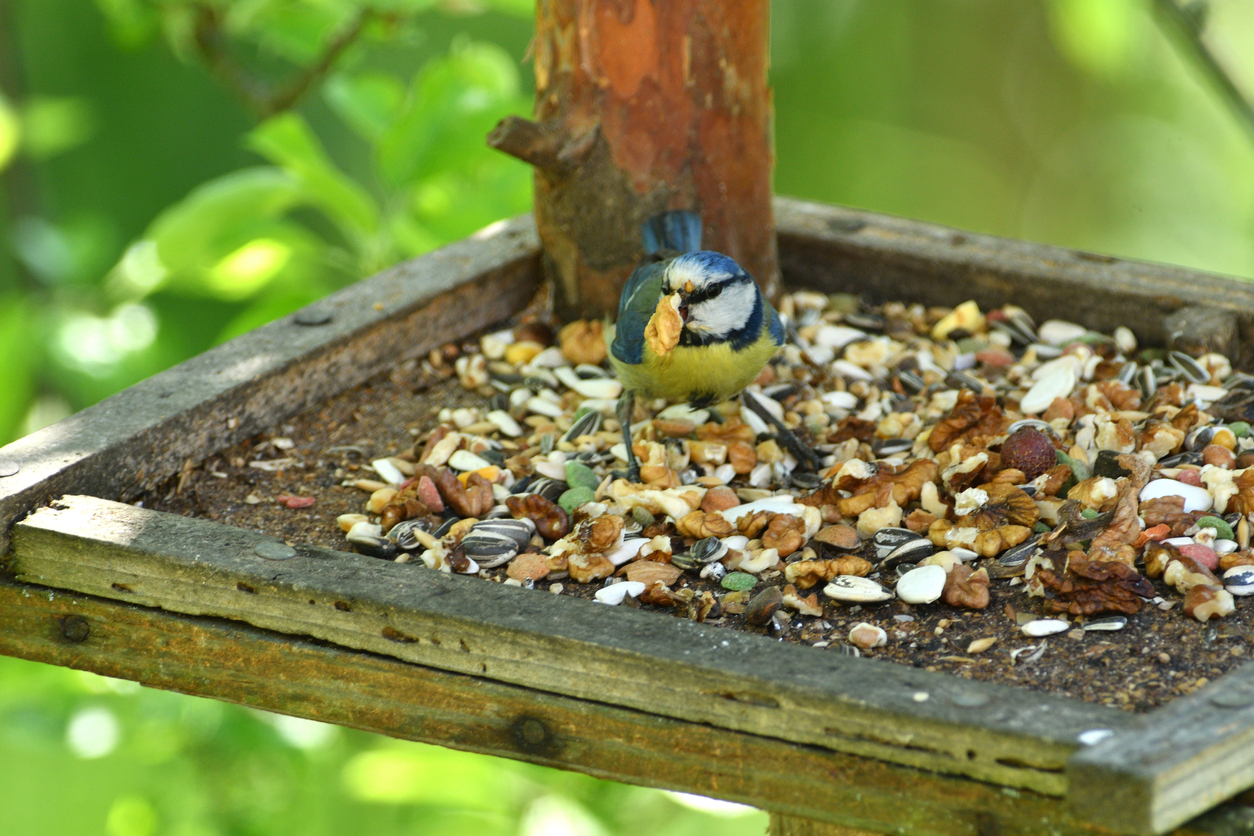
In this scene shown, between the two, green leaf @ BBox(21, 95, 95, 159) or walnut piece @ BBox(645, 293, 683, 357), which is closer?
walnut piece @ BBox(645, 293, 683, 357)

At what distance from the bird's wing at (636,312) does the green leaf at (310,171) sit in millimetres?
617

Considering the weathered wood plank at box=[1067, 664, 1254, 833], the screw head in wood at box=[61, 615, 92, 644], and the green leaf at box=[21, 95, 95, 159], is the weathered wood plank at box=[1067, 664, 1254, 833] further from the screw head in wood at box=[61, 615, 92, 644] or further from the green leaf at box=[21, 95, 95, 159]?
the green leaf at box=[21, 95, 95, 159]

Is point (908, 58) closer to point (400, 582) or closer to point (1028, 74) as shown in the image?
point (1028, 74)

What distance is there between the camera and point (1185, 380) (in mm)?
2258

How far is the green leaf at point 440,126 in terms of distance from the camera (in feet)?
8.26

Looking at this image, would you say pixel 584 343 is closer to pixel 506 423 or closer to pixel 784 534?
pixel 506 423

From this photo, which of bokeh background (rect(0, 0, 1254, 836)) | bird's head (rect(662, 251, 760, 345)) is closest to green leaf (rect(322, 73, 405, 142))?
bokeh background (rect(0, 0, 1254, 836))

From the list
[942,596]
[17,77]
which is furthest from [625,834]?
[17,77]

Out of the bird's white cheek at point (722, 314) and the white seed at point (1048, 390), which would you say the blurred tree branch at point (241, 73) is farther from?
the white seed at point (1048, 390)

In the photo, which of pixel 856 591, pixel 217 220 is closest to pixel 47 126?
pixel 217 220

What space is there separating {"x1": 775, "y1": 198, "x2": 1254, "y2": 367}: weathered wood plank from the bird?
505 mm

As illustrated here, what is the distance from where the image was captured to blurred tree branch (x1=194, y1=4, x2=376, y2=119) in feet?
9.65

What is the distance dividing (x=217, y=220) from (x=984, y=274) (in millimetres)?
1421

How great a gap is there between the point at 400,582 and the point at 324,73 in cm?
169
